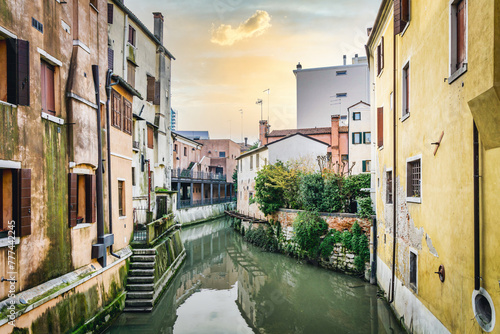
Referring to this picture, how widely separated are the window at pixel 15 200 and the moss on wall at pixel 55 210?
517 mm

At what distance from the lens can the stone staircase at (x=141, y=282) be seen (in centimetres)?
1034

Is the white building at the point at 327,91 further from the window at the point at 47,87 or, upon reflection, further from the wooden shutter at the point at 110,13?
the window at the point at 47,87

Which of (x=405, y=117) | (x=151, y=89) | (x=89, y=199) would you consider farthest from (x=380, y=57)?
(x=151, y=89)

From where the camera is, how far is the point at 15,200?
6.00 meters

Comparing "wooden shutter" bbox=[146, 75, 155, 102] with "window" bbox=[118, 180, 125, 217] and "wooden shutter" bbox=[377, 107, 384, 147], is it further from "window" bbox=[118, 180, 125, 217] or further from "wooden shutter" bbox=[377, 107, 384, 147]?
"wooden shutter" bbox=[377, 107, 384, 147]

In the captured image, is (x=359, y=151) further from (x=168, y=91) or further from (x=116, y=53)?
(x=116, y=53)

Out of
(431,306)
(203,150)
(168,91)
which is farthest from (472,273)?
(203,150)

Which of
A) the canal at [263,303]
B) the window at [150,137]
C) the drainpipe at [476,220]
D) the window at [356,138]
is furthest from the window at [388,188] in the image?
the window at [356,138]

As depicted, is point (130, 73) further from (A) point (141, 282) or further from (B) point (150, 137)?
(A) point (141, 282)

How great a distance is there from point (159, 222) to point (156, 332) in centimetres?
519

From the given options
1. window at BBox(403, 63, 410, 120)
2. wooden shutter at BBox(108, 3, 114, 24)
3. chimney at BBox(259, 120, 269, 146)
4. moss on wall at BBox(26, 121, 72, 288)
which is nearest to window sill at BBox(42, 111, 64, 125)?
moss on wall at BBox(26, 121, 72, 288)

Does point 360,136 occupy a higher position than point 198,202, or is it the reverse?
point 360,136

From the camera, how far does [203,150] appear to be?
53062mm

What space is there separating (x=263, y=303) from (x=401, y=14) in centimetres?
968
